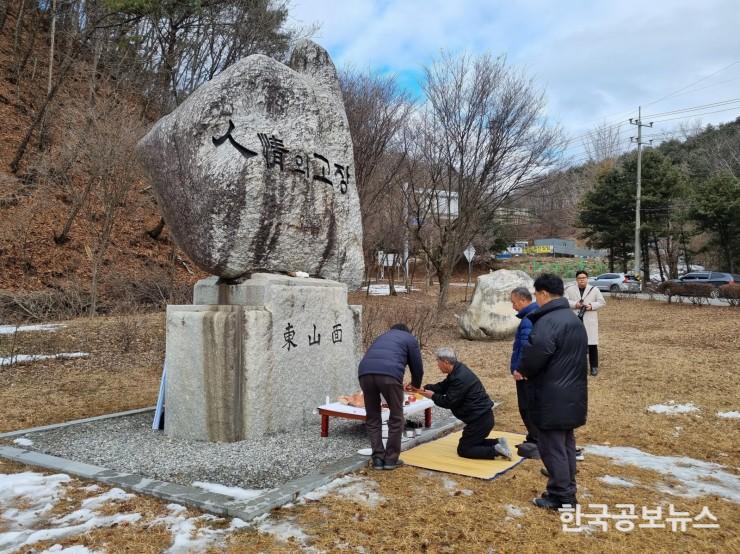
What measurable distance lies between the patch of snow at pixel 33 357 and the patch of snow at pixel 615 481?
8.33 metres

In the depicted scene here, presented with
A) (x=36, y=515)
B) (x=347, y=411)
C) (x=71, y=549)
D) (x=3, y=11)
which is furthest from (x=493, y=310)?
(x=3, y=11)

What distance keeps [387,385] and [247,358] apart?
133 centimetres

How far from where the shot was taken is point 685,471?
473cm

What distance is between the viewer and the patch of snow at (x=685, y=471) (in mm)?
4227

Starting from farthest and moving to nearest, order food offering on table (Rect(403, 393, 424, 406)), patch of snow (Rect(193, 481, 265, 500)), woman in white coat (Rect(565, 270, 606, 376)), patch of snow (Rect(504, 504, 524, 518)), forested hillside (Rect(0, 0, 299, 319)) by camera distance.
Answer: forested hillside (Rect(0, 0, 299, 319)), woman in white coat (Rect(565, 270, 606, 376)), food offering on table (Rect(403, 393, 424, 406)), patch of snow (Rect(193, 481, 265, 500)), patch of snow (Rect(504, 504, 524, 518))

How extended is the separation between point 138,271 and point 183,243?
504 inches

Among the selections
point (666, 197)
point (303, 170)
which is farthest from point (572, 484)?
point (666, 197)

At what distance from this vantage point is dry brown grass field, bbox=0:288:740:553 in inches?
129

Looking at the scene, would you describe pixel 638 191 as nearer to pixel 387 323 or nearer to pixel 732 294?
pixel 732 294

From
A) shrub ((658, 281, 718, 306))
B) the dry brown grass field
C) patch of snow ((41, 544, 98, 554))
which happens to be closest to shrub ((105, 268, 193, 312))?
the dry brown grass field

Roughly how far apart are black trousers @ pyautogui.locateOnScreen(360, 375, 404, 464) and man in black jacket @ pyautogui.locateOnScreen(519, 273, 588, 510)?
46.1 inches

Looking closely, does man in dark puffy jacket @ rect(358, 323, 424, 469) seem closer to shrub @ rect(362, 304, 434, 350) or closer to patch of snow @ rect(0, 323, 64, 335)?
shrub @ rect(362, 304, 434, 350)

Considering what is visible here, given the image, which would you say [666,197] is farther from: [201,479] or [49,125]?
[201,479]
